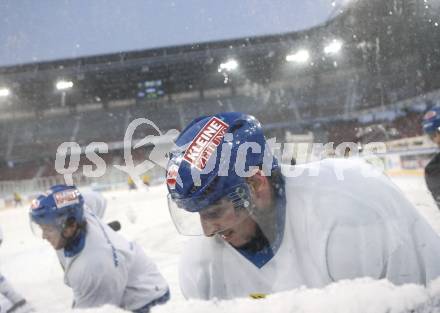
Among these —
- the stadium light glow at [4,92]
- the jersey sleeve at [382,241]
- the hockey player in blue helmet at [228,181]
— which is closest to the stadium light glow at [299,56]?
the hockey player in blue helmet at [228,181]

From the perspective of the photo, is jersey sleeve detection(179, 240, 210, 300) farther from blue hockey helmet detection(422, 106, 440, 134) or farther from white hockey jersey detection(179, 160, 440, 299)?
blue hockey helmet detection(422, 106, 440, 134)

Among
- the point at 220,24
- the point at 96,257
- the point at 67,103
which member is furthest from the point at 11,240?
the point at 220,24

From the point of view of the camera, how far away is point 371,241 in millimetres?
552

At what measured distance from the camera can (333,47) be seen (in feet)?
3.40

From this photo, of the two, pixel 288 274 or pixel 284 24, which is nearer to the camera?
pixel 288 274

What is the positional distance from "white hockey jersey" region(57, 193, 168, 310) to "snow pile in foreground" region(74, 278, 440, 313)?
0.76m

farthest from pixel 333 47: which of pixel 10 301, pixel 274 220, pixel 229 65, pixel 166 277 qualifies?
pixel 10 301

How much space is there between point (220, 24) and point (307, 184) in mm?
357

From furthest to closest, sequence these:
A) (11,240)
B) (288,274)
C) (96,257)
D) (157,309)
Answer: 1. (11,240)
2. (96,257)
3. (288,274)
4. (157,309)

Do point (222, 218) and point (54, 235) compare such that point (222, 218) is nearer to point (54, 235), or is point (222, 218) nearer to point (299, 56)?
point (299, 56)

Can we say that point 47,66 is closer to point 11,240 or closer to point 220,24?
point 220,24

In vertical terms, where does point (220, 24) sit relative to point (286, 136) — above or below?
above

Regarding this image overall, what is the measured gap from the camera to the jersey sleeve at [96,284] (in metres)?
1.04

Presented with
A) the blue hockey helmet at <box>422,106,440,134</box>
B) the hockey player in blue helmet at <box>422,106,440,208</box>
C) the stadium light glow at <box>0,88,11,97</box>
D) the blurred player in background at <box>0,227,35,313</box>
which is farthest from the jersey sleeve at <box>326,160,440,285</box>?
the blurred player in background at <box>0,227,35,313</box>
